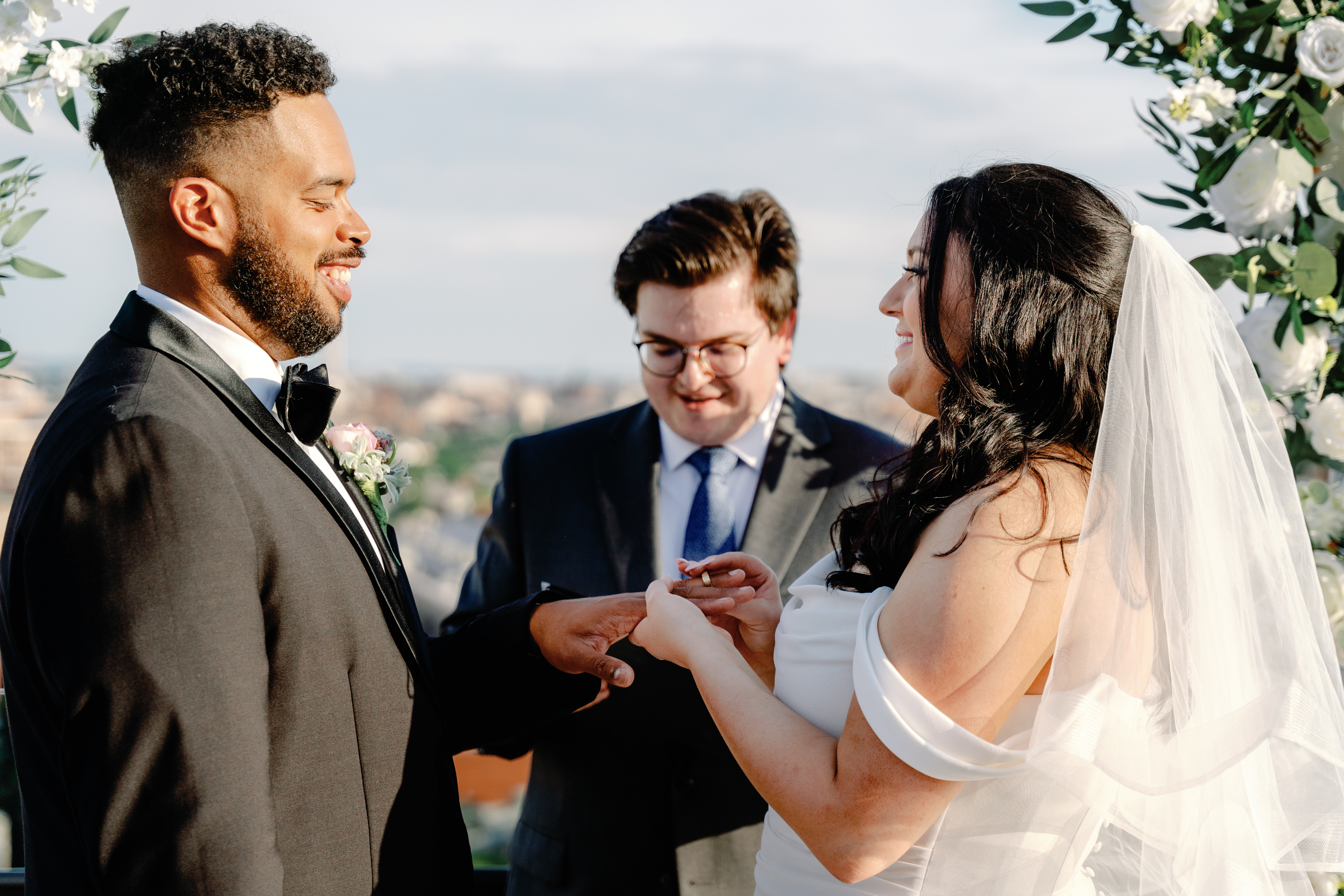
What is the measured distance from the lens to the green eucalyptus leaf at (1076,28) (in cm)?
257

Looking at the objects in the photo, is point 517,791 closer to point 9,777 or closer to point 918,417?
point 9,777

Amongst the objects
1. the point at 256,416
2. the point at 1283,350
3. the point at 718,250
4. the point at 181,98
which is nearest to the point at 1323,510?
the point at 1283,350

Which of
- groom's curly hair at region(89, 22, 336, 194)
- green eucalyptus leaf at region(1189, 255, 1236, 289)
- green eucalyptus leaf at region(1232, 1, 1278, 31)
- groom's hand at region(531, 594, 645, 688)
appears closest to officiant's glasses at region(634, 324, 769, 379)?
groom's hand at region(531, 594, 645, 688)

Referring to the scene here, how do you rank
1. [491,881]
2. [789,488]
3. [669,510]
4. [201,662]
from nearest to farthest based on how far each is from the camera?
[201,662], [491,881], [789,488], [669,510]

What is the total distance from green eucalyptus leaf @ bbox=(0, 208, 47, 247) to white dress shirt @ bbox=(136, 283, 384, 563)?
0.62 m

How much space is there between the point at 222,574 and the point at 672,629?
970 mm

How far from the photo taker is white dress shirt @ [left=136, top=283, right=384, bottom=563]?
2.04m

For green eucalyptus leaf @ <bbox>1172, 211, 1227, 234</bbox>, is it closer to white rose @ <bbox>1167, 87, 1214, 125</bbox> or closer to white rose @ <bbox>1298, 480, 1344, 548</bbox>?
white rose @ <bbox>1167, 87, 1214, 125</bbox>

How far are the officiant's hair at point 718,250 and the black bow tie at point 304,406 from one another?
1.55 metres

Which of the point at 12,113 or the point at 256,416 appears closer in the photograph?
the point at 256,416

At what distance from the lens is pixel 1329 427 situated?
2.39m

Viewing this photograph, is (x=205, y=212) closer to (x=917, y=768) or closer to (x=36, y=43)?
(x=36, y=43)

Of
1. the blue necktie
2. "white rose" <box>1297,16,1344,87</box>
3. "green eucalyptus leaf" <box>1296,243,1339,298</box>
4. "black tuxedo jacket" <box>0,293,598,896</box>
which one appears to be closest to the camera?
"black tuxedo jacket" <box>0,293,598,896</box>

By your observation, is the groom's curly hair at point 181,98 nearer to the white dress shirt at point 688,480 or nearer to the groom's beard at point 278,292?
the groom's beard at point 278,292
